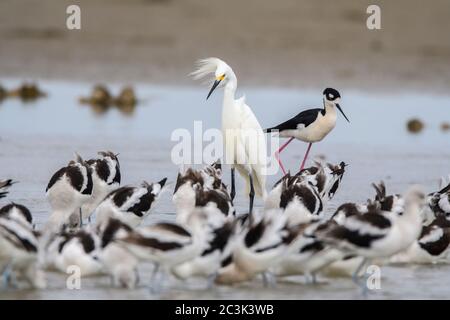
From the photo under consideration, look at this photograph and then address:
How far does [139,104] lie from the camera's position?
23.0 m

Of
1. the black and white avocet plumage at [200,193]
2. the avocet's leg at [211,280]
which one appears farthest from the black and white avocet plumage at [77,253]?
the black and white avocet plumage at [200,193]

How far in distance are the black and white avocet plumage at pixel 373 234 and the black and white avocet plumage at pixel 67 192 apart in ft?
9.79

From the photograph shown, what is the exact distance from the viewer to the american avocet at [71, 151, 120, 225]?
11.6m

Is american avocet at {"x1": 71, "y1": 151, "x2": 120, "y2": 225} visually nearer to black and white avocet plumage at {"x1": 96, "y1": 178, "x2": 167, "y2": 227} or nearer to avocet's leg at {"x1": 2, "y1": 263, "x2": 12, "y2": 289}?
black and white avocet plumage at {"x1": 96, "y1": 178, "x2": 167, "y2": 227}

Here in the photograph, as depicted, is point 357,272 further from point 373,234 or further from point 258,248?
point 258,248

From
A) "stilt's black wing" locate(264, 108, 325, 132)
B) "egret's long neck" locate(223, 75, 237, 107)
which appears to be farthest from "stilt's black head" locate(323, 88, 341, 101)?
"egret's long neck" locate(223, 75, 237, 107)

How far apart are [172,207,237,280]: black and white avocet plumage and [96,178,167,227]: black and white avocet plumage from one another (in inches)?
62.9

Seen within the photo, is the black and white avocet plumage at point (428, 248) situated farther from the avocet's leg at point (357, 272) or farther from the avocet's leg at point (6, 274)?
the avocet's leg at point (6, 274)

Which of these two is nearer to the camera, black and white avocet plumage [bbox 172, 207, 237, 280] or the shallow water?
black and white avocet plumage [bbox 172, 207, 237, 280]

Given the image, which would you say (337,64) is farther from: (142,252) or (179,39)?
(142,252)
